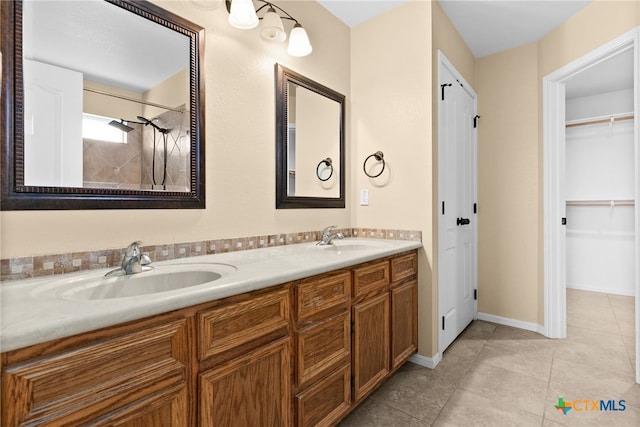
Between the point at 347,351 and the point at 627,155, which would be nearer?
the point at 347,351

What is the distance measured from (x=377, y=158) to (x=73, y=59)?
1.82m

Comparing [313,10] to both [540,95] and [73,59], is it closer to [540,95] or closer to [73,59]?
[73,59]

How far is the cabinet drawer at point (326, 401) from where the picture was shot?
127cm

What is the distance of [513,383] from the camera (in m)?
1.93

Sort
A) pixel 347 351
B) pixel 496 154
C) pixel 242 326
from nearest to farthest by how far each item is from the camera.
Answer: pixel 242 326, pixel 347 351, pixel 496 154

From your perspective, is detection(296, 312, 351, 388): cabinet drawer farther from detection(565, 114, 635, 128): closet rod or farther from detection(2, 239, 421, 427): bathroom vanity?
detection(565, 114, 635, 128): closet rod

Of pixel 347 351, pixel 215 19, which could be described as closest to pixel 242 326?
pixel 347 351

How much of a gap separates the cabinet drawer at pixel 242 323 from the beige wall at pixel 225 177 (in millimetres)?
597

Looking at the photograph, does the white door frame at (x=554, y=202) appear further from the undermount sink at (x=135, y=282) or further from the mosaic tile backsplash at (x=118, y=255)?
the undermount sink at (x=135, y=282)

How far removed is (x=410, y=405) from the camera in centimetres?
173

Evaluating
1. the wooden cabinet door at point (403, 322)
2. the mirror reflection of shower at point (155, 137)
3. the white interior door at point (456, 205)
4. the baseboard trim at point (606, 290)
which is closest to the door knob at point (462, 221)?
the white interior door at point (456, 205)

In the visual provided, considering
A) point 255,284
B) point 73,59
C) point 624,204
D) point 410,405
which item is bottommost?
point 410,405

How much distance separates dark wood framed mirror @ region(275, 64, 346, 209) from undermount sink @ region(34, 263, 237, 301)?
73 centimetres

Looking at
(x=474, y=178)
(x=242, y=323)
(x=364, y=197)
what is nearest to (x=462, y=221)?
(x=474, y=178)
